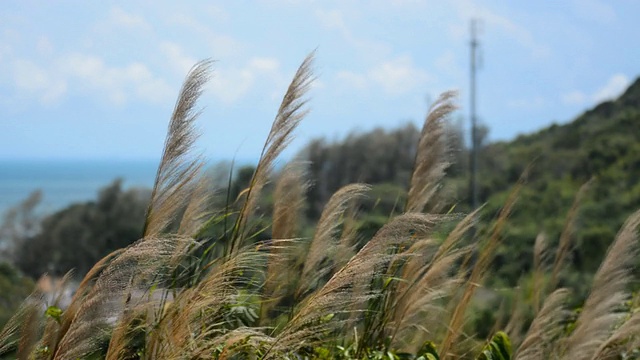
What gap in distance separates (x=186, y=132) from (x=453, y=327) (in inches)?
56.5

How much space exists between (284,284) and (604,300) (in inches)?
60.4

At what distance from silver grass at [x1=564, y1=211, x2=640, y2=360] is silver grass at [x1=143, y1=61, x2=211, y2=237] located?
1857 millimetres

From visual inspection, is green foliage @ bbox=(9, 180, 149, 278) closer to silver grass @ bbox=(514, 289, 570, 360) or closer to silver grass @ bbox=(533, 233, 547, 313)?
silver grass @ bbox=(533, 233, 547, 313)

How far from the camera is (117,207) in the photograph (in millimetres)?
28750

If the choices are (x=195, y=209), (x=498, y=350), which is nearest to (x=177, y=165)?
(x=195, y=209)

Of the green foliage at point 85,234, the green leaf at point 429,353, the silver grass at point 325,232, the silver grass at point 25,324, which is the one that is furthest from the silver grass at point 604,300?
the green foliage at point 85,234

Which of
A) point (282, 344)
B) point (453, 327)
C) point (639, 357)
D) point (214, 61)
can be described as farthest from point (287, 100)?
point (639, 357)

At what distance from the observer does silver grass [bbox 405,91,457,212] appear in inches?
140

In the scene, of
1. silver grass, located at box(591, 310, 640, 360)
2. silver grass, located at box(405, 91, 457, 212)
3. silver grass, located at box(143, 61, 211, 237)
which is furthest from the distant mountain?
silver grass, located at box(143, 61, 211, 237)

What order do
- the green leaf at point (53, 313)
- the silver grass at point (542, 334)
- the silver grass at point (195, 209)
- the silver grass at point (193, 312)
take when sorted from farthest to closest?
the silver grass at point (542, 334)
the silver grass at point (195, 209)
the green leaf at point (53, 313)
the silver grass at point (193, 312)

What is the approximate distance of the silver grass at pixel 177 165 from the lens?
2.70m

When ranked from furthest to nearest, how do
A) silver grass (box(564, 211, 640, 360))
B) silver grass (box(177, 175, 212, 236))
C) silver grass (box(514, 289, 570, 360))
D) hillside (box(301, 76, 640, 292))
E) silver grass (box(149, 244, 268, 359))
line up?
1. hillside (box(301, 76, 640, 292))
2. silver grass (box(564, 211, 640, 360))
3. silver grass (box(514, 289, 570, 360))
4. silver grass (box(177, 175, 212, 236))
5. silver grass (box(149, 244, 268, 359))

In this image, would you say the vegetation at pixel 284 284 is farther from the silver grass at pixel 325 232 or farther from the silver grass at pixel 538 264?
the silver grass at pixel 538 264

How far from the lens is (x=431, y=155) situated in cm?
365
